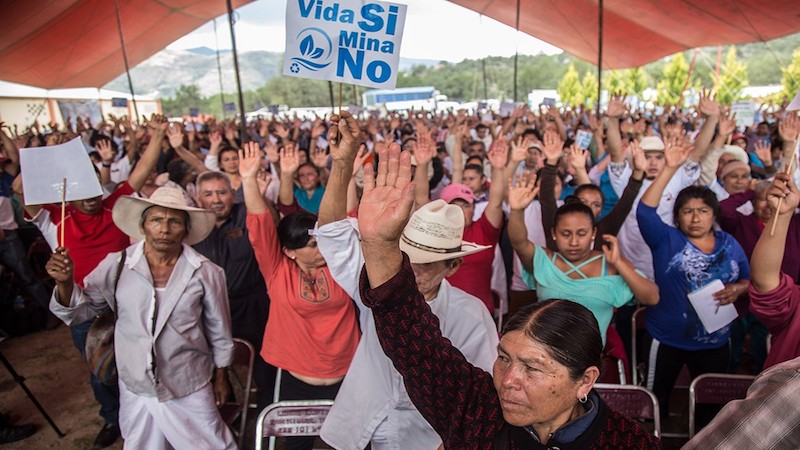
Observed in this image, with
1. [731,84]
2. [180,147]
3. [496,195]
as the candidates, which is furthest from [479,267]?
[731,84]

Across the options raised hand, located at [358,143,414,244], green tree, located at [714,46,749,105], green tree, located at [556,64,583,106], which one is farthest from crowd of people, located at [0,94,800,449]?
green tree, located at [556,64,583,106]

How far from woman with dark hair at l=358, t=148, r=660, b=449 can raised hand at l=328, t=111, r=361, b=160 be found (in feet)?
2.20

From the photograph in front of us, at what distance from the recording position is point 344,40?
2.44 m

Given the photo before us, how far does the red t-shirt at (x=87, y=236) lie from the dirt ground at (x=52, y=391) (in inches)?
46.9

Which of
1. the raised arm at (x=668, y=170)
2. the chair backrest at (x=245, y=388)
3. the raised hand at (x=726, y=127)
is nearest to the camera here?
the chair backrest at (x=245, y=388)

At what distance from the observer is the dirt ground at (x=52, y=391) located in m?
3.93

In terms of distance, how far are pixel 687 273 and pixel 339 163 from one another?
7.45 feet

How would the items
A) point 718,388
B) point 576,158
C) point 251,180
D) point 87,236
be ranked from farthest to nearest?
point 576,158 → point 87,236 → point 251,180 → point 718,388

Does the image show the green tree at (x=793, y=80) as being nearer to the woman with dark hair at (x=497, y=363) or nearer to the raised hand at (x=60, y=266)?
the woman with dark hair at (x=497, y=363)

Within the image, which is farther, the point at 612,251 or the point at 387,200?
the point at 612,251

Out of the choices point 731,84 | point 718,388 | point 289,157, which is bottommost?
point 718,388

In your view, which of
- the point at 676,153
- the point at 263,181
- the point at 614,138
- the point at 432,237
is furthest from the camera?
the point at 614,138

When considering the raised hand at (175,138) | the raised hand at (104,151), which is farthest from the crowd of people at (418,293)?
the raised hand at (104,151)

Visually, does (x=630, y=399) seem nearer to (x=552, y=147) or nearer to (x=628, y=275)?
(x=628, y=275)
